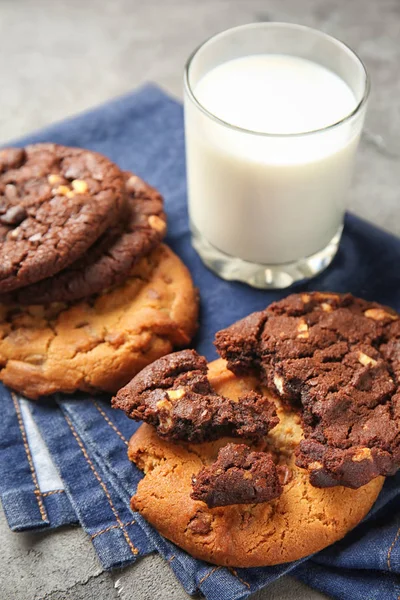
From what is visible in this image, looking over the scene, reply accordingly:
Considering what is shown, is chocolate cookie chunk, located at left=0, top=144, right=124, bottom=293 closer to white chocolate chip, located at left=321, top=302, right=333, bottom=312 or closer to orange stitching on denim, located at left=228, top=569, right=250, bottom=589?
white chocolate chip, located at left=321, top=302, right=333, bottom=312

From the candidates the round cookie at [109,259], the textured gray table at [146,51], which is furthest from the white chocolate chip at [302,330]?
the textured gray table at [146,51]

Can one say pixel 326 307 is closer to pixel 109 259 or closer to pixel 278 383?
pixel 278 383

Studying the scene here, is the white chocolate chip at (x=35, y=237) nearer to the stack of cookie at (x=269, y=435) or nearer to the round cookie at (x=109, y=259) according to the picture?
the round cookie at (x=109, y=259)

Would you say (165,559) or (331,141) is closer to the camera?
(165,559)

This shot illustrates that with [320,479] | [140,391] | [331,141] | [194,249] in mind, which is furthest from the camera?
[194,249]

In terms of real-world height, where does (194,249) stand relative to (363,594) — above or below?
above

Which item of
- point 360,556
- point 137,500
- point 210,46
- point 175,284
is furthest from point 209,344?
point 210,46

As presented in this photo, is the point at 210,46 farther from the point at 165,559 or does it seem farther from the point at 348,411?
the point at 165,559

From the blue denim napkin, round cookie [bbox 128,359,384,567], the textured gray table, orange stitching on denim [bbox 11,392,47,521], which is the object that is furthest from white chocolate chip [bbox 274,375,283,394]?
the textured gray table
